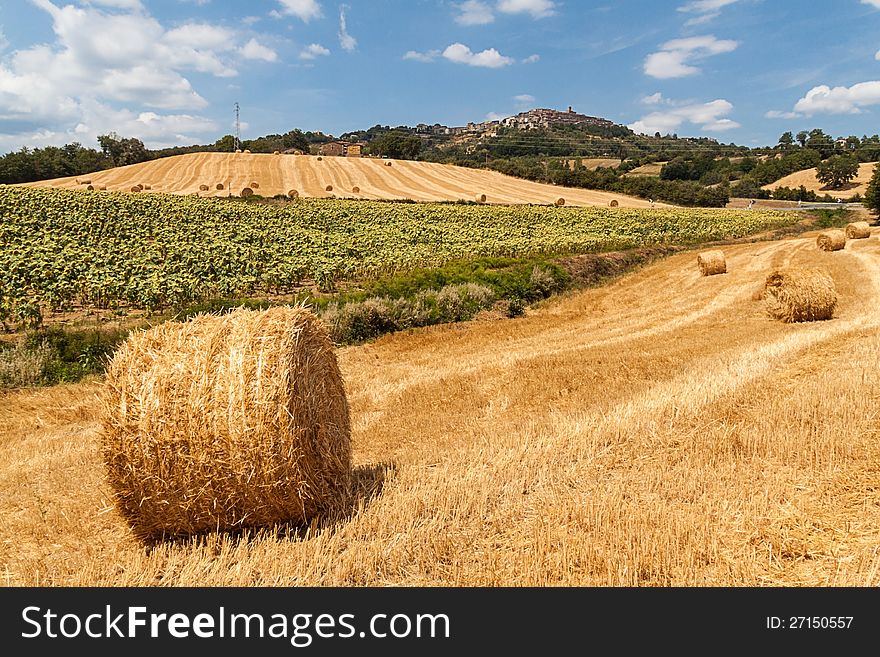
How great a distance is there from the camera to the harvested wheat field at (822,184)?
84500 millimetres

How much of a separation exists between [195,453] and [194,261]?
16353mm

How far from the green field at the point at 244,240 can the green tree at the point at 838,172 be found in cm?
5094

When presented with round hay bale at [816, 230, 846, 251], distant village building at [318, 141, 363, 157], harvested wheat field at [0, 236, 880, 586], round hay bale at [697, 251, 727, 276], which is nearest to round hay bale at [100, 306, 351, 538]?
harvested wheat field at [0, 236, 880, 586]

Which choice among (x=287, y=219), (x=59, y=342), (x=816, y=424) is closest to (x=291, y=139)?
(x=287, y=219)

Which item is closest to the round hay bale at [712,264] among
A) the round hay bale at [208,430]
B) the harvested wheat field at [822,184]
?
the round hay bale at [208,430]

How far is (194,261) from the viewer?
1923 centimetres

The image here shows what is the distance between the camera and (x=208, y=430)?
461 cm

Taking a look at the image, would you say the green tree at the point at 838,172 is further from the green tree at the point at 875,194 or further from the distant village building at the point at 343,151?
the distant village building at the point at 343,151

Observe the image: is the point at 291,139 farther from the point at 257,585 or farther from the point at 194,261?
the point at 257,585

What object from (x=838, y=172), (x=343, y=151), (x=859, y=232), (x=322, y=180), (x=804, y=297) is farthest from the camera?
(x=343, y=151)

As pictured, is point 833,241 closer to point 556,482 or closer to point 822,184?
point 556,482

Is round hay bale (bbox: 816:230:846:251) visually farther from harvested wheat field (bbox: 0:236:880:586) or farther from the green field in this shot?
harvested wheat field (bbox: 0:236:880:586)

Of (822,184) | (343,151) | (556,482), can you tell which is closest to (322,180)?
(343,151)

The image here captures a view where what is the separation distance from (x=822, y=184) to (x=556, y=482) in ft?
348
